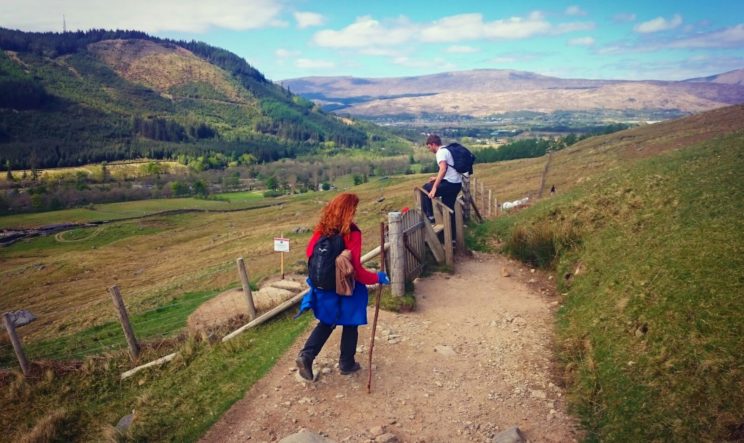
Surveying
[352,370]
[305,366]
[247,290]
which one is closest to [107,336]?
[247,290]

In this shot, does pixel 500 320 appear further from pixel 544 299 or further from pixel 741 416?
pixel 741 416

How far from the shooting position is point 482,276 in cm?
1262

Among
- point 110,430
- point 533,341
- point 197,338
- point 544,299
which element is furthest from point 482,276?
point 110,430

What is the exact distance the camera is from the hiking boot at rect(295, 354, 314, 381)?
736 cm

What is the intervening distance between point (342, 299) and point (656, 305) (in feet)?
16.4

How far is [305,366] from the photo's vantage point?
24.2 ft

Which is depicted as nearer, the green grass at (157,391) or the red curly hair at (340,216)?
the red curly hair at (340,216)

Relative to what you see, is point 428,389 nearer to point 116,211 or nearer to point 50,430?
point 50,430

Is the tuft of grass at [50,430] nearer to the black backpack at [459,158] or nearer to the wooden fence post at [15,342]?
the wooden fence post at [15,342]

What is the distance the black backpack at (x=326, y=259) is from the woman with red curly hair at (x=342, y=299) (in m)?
0.08

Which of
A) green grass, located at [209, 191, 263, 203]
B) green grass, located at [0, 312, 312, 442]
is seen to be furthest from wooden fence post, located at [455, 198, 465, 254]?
green grass, located at [209, 191, 263, 203]

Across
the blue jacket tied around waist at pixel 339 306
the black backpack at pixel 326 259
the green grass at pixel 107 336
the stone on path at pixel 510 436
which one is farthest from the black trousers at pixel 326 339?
the green grass at pixel 107 336

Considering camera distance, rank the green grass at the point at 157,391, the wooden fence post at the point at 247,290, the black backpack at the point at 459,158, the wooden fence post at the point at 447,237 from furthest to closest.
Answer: the black backpack at the point at 459,158
the wooden fence post at the point at 447,237
the wooden fence post at the point at 247,290
the green grass at the point at 157,391

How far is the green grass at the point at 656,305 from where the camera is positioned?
18.8 feet
